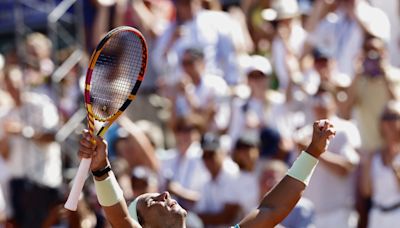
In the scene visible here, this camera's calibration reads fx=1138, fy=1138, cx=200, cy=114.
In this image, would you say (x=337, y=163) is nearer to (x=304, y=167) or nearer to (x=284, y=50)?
(x=284, y=50)

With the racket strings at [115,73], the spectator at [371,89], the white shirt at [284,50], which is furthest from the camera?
the white shirt at [284,50]

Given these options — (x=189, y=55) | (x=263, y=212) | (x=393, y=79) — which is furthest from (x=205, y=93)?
(x=263, y=212)

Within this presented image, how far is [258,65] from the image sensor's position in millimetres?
10328

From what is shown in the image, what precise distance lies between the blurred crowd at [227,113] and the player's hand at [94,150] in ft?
8.58

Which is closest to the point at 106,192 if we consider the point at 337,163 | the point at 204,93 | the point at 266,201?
the point at 266,201

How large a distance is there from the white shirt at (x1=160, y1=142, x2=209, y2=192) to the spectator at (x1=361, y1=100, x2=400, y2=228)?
1475 mm

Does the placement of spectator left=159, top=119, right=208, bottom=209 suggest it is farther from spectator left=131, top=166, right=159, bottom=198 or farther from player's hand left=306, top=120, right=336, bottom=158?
player's hand left=306, top=120, right=336, bottom=158

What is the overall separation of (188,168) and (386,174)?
1.86 metres

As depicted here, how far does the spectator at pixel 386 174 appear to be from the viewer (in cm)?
853

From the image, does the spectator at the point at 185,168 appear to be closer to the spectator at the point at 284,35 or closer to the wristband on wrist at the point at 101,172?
the spectator at the point at 284,35

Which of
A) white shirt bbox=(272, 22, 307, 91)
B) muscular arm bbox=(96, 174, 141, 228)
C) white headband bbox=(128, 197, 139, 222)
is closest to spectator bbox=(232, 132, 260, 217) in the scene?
white shirt bbox=(272, 22, 307, 91)

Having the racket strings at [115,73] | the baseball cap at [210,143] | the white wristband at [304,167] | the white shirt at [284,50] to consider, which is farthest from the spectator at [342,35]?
the white wristband at [304,167]

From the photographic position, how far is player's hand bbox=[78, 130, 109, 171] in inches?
223

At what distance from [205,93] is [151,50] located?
1.36 metres
